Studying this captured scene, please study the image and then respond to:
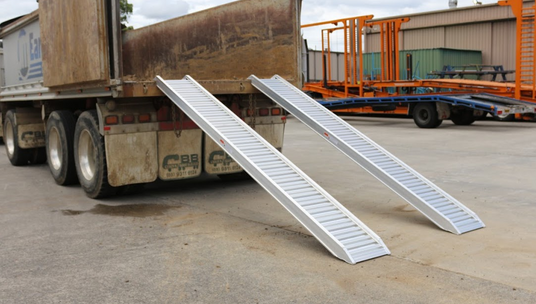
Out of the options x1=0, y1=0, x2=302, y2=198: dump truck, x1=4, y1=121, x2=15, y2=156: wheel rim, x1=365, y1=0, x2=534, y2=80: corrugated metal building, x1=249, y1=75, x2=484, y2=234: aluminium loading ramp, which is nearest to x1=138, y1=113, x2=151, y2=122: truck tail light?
x1=0, y1=0, x2=302, y2=198: dump truck

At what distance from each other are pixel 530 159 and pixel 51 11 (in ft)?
28.1

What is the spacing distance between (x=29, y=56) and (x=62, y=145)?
8.46 ft

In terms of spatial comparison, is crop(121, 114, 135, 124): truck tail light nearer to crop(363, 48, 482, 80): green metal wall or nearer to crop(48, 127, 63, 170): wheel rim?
crop(48, 127, 63, 170): wheel rim

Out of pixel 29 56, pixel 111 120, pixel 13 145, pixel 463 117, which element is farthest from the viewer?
pixel 463 117

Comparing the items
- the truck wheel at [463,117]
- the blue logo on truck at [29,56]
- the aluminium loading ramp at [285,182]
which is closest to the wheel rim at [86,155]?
the aluminium loading ramp at [285,182]

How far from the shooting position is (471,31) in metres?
30.5

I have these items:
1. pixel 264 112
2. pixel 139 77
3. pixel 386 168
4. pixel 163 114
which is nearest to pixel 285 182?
pixel 386 168

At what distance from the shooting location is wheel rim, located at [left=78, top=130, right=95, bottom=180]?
8.20 m

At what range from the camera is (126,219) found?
6.76 m

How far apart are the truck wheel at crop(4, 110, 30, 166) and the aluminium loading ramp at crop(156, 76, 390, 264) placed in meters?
5.63

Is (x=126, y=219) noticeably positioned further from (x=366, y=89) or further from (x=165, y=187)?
(x=366, y=89)

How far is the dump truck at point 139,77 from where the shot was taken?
7.27 meters

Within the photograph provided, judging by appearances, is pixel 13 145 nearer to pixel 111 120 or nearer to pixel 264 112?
pixel 111 120

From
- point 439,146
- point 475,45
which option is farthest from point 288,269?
point 475,45
